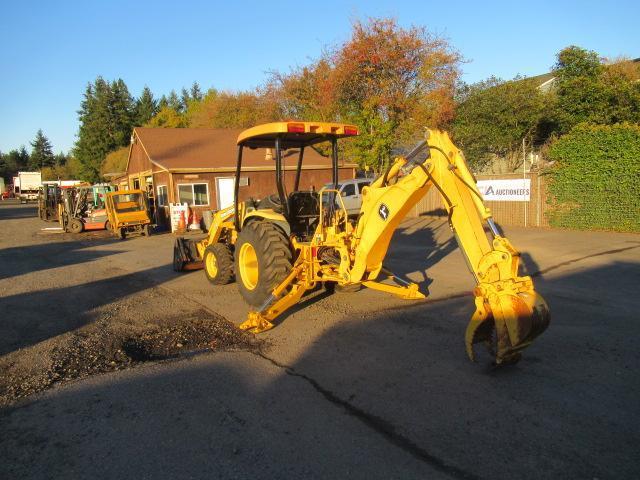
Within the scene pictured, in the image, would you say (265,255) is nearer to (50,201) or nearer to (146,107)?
(50,201)

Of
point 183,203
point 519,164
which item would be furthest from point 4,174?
point 519,164

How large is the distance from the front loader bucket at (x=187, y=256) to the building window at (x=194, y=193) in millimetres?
12026

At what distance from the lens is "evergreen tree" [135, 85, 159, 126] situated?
72.0m

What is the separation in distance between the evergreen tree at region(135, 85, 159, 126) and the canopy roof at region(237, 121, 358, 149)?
69.4 m

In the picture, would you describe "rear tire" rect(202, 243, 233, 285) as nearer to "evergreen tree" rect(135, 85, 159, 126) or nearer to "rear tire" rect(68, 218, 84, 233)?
"rear tire" rect(68, 218, 84, 233)

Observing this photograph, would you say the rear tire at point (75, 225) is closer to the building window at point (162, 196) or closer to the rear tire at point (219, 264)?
the building window at point (162, 196)

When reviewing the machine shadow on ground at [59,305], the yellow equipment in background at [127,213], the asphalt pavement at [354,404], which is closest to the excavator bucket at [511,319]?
the asphalt pavement at [354,404]

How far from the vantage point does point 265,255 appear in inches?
260

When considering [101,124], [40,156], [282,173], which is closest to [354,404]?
[282,173]

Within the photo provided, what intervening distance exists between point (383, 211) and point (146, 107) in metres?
77.1

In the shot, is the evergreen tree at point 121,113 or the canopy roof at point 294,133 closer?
the canopy roof at point 294,133

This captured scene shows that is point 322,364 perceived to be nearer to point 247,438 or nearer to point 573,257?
point 247,438

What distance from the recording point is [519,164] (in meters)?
24.6

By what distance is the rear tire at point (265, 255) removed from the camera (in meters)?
6.54
